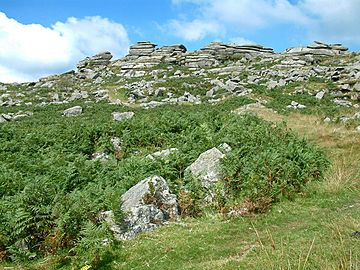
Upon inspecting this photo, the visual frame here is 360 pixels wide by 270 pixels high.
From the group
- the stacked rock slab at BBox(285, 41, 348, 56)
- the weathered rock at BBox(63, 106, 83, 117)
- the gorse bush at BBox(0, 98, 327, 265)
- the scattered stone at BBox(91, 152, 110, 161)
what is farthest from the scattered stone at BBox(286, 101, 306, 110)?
the stacked rock slab at BBox(285, 41, 348, 56)

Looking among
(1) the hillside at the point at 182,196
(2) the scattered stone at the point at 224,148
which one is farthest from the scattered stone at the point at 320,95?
(2) the scattered stone at the point at 224,148

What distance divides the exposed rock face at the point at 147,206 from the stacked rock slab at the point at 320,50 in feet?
212

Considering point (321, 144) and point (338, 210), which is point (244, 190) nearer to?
point (338, 210)

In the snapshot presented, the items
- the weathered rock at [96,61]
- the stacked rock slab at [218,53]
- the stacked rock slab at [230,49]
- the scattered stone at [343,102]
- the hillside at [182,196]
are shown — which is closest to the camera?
the hillside at [182,196]

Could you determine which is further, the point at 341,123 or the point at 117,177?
the point at 341,123

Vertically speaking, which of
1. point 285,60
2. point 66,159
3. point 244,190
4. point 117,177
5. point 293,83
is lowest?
point 244,190

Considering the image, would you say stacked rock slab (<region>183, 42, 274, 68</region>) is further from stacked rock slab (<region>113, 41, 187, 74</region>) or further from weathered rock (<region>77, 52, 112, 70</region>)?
weathered rock (<region>77, 52, 112, 70</region>)

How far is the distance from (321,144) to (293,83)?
93.1 feet

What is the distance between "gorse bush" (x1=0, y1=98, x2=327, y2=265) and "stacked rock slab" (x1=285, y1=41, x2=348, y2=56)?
55.4 metres

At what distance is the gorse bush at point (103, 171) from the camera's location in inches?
347

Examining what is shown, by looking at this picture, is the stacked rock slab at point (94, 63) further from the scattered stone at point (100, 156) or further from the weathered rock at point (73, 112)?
the scattered stone at point (100, 156)

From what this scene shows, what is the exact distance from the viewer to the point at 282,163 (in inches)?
485

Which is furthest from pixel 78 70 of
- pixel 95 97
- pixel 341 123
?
pixel 341 123

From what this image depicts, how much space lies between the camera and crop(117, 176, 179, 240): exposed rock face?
9.66 meters
